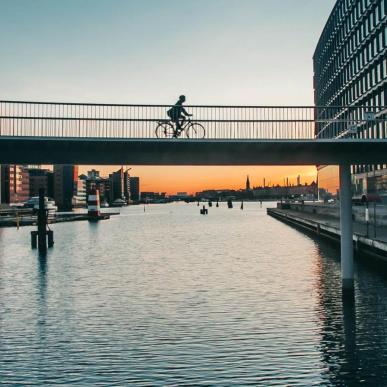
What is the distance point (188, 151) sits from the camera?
92.6 feet

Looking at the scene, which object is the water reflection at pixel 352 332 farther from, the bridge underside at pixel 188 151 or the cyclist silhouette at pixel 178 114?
the cyclist silhouette at pixel 178 114

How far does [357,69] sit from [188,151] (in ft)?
266

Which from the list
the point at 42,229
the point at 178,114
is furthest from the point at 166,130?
the point at 42,229

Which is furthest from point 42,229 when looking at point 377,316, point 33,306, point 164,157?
point 377,316

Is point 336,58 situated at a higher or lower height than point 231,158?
higher

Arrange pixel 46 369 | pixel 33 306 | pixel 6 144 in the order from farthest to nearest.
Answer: pixel 33 306
pixel 6 144
pixel 46 369

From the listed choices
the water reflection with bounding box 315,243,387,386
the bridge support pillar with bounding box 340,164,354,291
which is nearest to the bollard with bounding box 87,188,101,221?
the water reflection with bounding box 315,243,387,386

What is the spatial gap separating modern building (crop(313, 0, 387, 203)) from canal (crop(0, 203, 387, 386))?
125 feet

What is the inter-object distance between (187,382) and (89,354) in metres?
4.91

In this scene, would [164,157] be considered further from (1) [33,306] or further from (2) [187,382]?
(2) [187,382]

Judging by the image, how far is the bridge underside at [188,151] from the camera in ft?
88.1

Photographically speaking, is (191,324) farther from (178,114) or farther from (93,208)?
(93,208)

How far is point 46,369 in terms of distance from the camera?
1986 centimetres

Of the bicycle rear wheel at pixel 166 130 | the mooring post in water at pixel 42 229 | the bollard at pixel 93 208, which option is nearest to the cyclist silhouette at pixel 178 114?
the bicycle rear wheel at pixel 166 130
